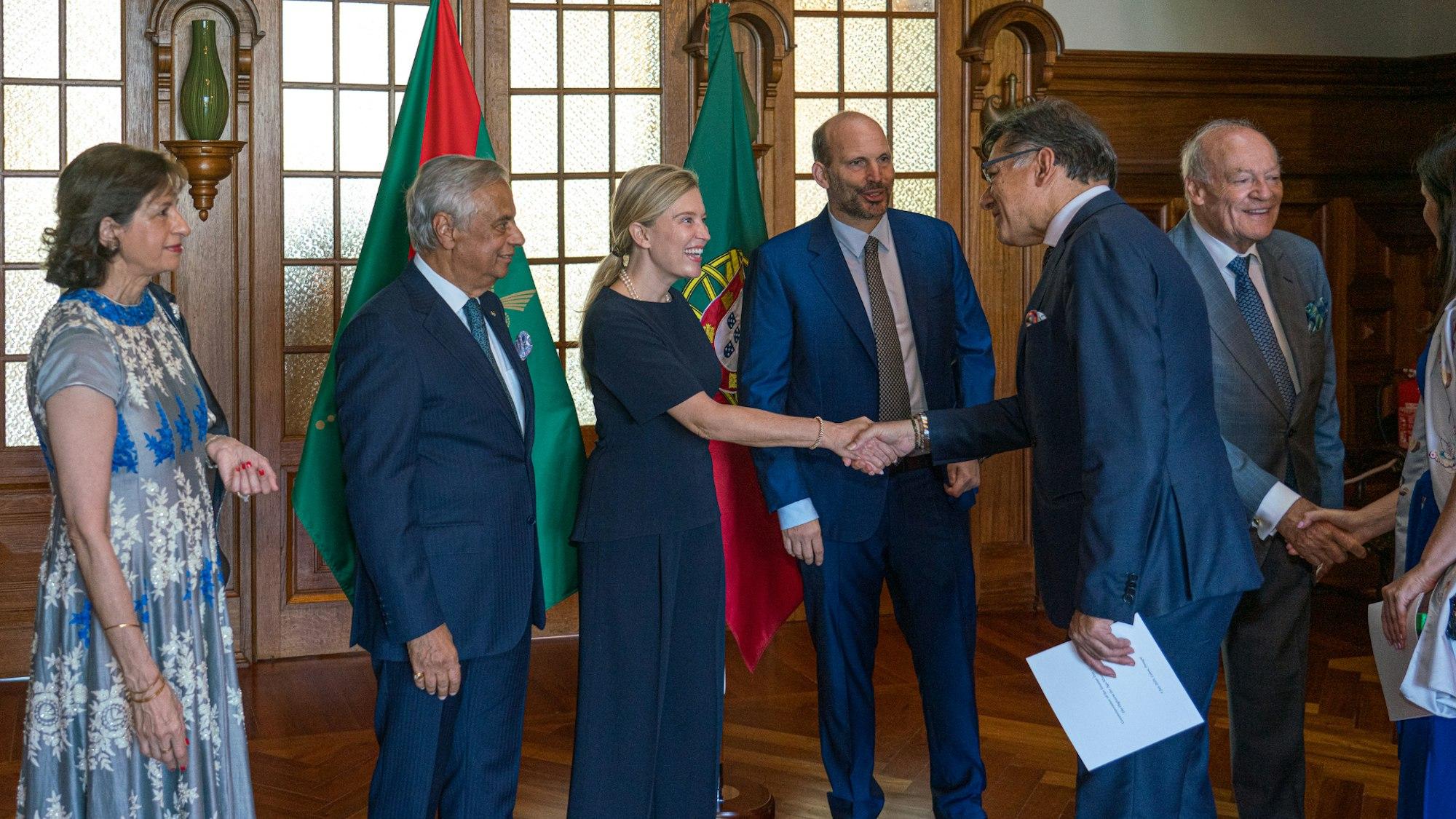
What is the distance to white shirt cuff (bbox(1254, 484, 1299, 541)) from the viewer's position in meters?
3.02

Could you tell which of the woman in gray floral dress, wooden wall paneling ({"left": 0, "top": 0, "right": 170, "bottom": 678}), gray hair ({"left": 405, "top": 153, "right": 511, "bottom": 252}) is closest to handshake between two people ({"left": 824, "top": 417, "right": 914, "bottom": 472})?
gray hair ({"left": 405, "top": 153, "right": 511, "bottom": 252})

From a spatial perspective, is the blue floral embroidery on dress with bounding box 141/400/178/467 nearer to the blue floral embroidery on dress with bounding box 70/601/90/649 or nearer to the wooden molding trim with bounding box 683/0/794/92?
the blue floral embroidery on dress with bounding box 70/601/90/649

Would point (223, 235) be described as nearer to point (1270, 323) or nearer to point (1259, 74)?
point (1270, 323)

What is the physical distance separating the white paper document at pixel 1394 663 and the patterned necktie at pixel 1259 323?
64 cm

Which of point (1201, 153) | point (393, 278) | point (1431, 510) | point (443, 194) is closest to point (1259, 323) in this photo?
point (1201, 153)

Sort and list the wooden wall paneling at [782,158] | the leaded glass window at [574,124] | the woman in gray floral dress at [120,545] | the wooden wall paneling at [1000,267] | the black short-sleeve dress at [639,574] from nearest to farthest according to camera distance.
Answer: the woman in gray floral dress at [120,545] < the black short-sleeve dress at [639,574] < the leaded glass window at [574,124] < the wooden wall paneling at [782,158] < the wooden wall paneling at [1000,267]

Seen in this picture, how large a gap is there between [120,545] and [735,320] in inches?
67.9

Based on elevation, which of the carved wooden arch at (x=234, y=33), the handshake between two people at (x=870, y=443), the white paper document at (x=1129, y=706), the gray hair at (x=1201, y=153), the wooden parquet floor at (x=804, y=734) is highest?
the carved wooden arch at (x=234, y=33)

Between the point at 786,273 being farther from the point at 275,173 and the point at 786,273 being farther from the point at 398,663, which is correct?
the point at 275,173

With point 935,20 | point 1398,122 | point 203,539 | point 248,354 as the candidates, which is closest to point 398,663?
point 203,539

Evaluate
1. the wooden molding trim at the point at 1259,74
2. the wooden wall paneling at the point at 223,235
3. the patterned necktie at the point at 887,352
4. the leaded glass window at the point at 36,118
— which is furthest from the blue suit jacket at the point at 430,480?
the wooden molding trim at the point at 1259,74

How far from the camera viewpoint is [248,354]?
5047mm

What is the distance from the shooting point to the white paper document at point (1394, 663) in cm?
243

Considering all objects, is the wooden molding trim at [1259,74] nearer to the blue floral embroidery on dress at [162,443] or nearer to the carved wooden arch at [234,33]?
the carved wooden arch at [234,33]
